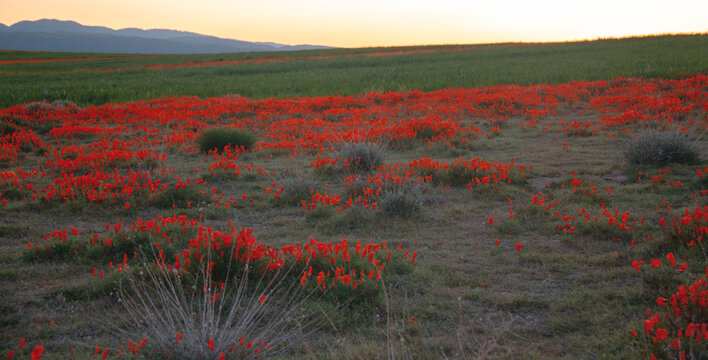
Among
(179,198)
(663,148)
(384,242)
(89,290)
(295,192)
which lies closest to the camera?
(89,290)

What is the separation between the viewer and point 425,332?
3314 millimetres

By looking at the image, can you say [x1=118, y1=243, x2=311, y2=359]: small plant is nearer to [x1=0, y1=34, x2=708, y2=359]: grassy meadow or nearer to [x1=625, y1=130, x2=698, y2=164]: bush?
[x1=0, y1=34, x2=708, y2=359]: grassy meadow

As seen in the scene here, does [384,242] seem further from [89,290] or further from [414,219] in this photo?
[89,290]

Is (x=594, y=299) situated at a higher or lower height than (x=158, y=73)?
lower

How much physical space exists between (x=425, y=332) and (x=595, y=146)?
796 cm

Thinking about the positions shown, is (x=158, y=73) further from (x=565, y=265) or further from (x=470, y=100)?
(x=565, y=265)

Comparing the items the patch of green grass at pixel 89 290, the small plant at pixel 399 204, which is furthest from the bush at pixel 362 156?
the patch of green grass at pixel 89 290

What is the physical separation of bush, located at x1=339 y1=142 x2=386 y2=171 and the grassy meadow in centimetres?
4

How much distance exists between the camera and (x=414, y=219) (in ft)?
19.2

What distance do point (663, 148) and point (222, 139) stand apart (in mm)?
8616

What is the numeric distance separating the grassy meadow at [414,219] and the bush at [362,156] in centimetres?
4

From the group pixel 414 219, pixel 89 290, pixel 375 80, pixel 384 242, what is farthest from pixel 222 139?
pixel 375 80

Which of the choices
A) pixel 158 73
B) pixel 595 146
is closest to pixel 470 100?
pixel 595 146

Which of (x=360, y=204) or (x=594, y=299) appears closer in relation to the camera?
(x=594, y=299)
